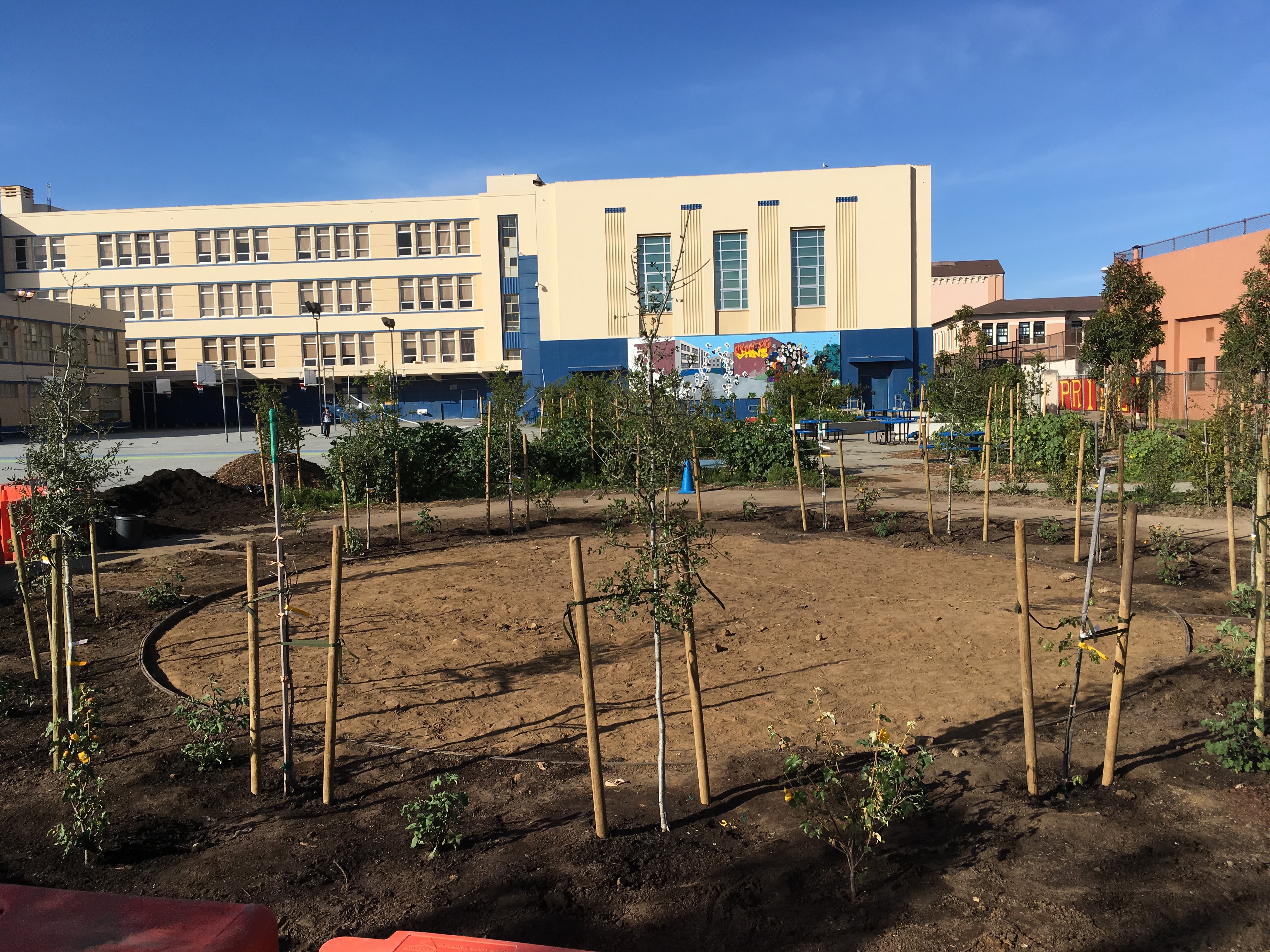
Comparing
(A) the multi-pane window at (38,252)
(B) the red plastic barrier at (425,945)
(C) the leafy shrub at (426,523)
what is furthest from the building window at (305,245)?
(B) the red plastic barrier at (425,945)

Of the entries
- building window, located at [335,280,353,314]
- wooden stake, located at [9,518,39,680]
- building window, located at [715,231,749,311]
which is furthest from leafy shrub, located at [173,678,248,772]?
building window, located at [335,280,353,314]

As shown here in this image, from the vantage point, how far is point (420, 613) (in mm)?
10039

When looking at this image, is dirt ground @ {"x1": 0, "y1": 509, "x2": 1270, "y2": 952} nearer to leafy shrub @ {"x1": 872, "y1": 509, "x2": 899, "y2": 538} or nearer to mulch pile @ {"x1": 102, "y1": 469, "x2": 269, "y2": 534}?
leafy shrub @ {"x1": 872, "y1": 509, "x2": 899, "y2": 538}

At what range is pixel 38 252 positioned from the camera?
60.8 metres

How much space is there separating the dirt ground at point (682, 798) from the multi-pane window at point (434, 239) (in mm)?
53249

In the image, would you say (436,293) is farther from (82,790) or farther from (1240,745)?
(1240,745)

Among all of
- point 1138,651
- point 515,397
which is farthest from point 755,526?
point 1138,651

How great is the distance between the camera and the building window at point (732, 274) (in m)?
52.1

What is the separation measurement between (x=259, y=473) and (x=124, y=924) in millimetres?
19319

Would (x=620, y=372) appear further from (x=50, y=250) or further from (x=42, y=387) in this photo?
(x=50, y=250)

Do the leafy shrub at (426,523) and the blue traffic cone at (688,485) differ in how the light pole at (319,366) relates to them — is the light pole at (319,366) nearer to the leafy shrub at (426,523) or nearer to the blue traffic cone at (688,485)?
the blue traffic cone at (688,485)

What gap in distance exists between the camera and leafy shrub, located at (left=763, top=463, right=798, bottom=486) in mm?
21484

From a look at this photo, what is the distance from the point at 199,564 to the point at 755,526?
29.7 feet

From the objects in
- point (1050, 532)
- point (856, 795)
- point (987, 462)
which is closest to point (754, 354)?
point (987, 462)
